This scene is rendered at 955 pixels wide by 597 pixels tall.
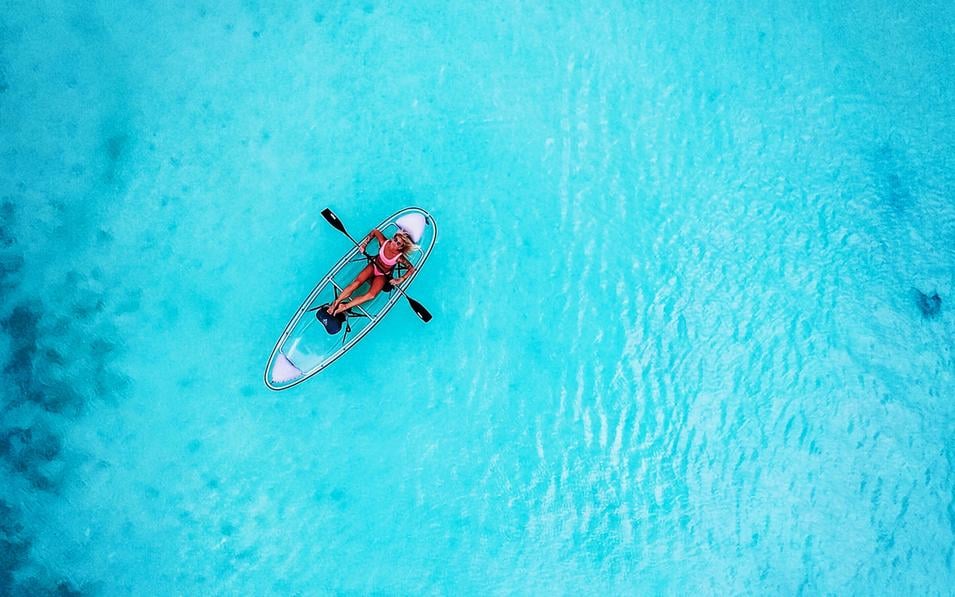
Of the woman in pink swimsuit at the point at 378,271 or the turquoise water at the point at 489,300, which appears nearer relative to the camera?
the woman in pink swimsuit at the point at 378,271

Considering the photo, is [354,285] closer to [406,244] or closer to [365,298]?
[365,298]

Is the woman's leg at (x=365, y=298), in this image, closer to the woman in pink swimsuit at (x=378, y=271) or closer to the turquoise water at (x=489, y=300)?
the woman in pink swimsuit at (x=378, y=271)

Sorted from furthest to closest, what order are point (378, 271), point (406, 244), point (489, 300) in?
1. point (489, 300)
2. point (378, 271)
3. point (406, 244)

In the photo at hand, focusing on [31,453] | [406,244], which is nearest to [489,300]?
[406,244]

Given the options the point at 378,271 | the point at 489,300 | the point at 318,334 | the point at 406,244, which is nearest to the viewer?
the point at 406,244

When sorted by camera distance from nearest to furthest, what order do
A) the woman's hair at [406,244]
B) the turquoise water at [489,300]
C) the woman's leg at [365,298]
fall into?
the woman's hair at [406,244]
the woman's leg at [365,298]
the turquoise water at [489,300]

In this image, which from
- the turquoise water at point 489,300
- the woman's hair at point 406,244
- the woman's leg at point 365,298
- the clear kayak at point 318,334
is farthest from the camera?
the turquoise water at point 489,300

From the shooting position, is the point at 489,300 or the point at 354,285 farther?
the point at 489,300

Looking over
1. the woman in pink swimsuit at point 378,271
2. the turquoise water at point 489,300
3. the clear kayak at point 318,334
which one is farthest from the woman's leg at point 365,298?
the turquoise water at point 489,300

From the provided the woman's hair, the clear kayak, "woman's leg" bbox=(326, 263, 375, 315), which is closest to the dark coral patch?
the clear kayak
